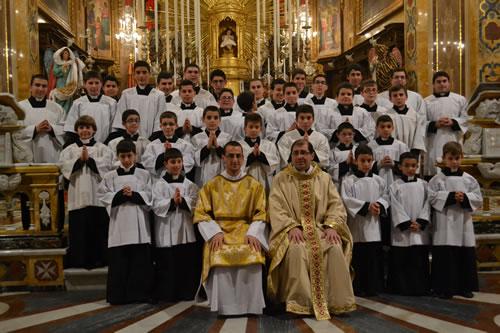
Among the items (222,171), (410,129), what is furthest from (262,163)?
(410,129)

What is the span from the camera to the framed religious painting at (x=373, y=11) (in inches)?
540

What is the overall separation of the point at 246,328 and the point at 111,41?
1728 cm

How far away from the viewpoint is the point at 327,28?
18.6 m

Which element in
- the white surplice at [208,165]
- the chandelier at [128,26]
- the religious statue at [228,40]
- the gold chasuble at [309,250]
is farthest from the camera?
the chandelier at [128,26]

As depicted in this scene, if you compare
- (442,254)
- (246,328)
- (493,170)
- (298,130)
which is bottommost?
(246,328)

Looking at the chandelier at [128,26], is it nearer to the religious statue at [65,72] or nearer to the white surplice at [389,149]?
the religious statue at [65,72]

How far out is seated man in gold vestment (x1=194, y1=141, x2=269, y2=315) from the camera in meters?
4.64

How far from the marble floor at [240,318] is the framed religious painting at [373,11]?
33.5ft

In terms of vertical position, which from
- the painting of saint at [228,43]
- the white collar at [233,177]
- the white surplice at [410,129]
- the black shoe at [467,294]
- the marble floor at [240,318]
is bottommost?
the marble floor at [240,318]

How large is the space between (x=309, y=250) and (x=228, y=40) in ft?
41.5

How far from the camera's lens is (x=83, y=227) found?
5.62 m

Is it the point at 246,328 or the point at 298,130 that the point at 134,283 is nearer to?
the point at 246,328

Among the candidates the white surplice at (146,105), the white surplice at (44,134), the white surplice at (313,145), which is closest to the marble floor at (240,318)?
the white surplice at (313,145)

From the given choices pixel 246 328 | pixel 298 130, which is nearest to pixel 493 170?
pixel 298 130
